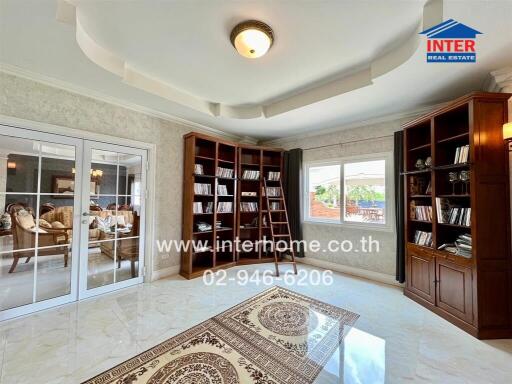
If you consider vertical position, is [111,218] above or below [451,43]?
below

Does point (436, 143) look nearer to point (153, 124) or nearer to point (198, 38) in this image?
point (198, 38)

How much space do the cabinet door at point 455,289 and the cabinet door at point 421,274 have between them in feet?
0.26

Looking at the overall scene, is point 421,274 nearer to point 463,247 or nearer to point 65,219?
point 463,247

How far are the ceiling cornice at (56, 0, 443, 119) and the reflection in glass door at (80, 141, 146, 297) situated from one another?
3.21 ft

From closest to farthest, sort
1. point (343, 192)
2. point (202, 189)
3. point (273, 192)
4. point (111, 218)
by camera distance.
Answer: point (111, 218) < point (202, 189) < point (343, 192) < point (273, 192)

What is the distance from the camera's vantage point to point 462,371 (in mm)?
1579

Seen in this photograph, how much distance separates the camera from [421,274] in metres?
2.63

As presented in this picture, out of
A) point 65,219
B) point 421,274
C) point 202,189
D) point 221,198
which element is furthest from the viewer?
point 221,198

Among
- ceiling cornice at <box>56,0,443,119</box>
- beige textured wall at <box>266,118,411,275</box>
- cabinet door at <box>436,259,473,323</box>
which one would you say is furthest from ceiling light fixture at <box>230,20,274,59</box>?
cabinet door at <box>436,259,473,323</box>

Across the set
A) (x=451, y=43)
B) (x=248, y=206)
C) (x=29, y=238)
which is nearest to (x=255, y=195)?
(x=248, y=206)

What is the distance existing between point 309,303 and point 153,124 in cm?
329

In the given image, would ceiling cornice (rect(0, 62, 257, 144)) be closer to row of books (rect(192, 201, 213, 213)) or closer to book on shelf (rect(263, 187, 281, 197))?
row of books (rect(192, 201, 213, 213))

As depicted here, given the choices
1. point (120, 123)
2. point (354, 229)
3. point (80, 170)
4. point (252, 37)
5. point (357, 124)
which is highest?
point (252, 37)

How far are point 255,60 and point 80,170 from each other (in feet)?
7.93
